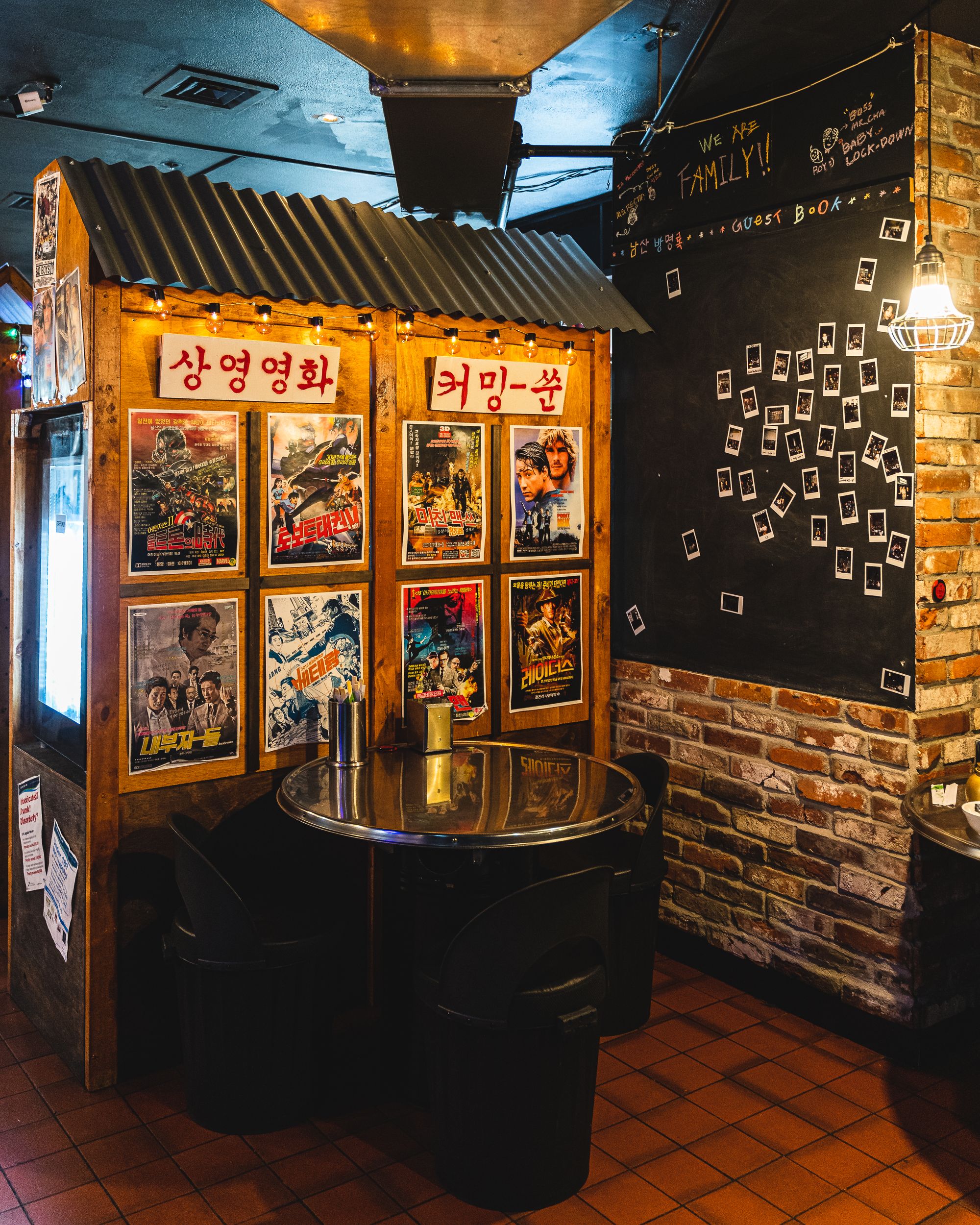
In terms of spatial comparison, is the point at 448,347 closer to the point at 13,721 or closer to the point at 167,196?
the point at 167,196

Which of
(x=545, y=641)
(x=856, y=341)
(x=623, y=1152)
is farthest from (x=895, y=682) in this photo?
(x=623, y=1152)

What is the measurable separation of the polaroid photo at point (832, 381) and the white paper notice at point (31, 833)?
3105 millimetres

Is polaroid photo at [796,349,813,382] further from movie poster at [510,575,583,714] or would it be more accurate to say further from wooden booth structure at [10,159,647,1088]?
movie poster at [510,575,583,714]

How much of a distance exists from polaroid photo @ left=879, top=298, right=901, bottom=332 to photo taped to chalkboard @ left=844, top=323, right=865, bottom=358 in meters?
0.08

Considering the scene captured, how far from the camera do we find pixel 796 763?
152 inches

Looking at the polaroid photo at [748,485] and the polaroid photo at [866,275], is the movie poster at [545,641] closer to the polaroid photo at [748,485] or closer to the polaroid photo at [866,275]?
the polaroid photo at [748,485]

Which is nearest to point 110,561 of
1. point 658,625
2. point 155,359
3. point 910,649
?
point 155,359

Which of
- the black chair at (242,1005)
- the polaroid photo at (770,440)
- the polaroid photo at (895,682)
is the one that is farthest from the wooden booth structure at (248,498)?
the polaroid photo at (895,682)

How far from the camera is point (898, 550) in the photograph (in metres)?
3.51

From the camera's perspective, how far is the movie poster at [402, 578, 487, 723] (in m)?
3.94

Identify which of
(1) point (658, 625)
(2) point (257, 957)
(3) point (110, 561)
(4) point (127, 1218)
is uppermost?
(3) point (110, 561)

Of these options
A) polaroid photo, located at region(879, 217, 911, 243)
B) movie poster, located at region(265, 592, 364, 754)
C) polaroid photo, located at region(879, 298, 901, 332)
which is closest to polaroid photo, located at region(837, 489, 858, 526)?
polaroid photo, located at region(879, 298, 901, 332)

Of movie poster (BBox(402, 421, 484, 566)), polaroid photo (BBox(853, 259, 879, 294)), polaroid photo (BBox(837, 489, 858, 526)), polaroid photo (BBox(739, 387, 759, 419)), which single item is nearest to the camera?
polaroid photo (BBox(853, 259, 879, 294))

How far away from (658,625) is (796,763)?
2.97 feet
